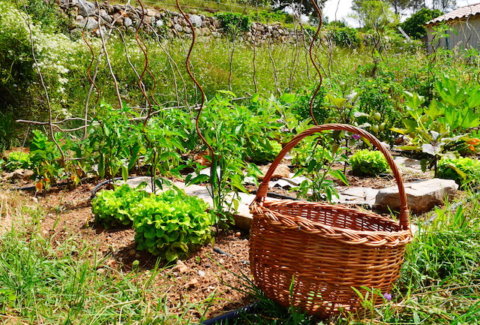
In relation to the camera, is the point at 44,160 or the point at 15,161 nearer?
the point at 44,160

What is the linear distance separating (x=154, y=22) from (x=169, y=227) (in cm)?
1150

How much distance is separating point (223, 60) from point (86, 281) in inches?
293

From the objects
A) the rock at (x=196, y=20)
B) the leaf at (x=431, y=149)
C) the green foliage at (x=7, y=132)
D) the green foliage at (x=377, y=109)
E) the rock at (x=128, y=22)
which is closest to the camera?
the leaf at (x=431, y=149)

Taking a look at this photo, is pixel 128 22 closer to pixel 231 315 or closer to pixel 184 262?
pixel 184 262

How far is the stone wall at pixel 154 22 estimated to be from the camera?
1061 centimetres

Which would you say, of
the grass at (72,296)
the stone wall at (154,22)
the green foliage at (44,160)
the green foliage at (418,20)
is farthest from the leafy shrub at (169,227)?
the green foliage at (418,20)

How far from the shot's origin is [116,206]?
2777mm

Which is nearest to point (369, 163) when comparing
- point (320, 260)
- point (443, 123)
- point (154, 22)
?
point (443, 123)

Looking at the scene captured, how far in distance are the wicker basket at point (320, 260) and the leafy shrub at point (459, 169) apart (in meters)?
2.20

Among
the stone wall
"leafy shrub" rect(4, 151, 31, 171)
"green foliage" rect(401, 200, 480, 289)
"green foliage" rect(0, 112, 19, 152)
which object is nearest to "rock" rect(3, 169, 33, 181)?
"leafy shrub" rect(4, 151, 31, 171)

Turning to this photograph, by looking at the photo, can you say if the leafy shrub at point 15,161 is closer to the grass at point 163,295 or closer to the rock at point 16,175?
the rock at point 16,175

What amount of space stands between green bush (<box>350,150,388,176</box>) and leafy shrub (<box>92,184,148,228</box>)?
7.10ft

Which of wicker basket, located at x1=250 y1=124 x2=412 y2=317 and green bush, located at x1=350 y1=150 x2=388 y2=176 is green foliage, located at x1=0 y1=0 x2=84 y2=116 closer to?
green bush, located at x1=350 y1=150 x2=388 y2=176

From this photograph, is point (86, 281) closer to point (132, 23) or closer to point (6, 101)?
point (6, 101)
